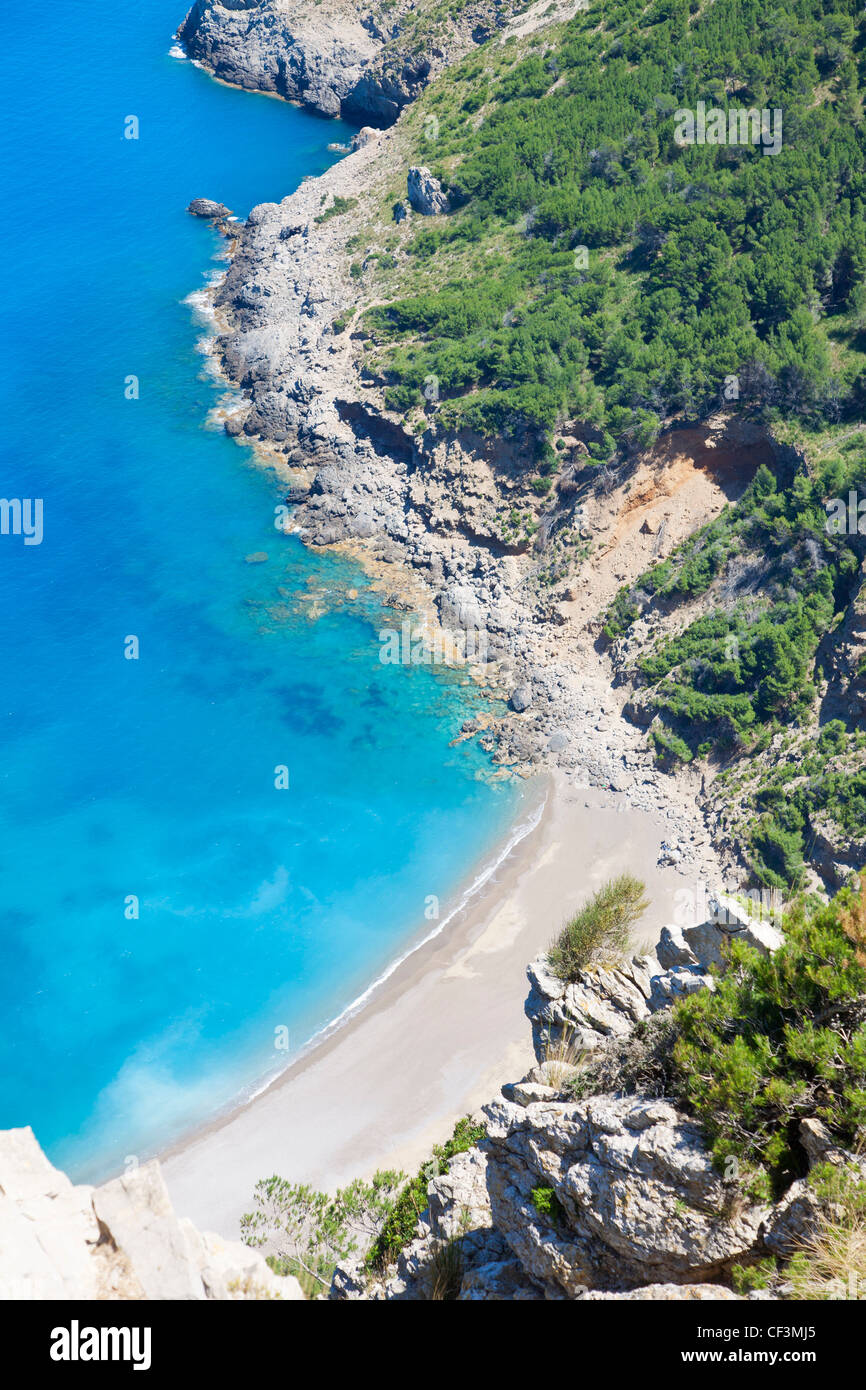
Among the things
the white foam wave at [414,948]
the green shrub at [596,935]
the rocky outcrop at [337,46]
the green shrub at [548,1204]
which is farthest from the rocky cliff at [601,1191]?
the rocky outcrop at [337,46]

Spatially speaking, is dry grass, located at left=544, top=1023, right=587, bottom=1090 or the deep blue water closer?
dry grass, located at left=544, top=1023, right=587, bottom=1090

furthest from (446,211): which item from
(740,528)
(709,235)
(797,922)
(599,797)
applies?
(797,922)

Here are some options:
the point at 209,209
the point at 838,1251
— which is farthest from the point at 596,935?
the point at 209,209

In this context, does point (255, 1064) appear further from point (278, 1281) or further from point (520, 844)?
point (278, 1281)

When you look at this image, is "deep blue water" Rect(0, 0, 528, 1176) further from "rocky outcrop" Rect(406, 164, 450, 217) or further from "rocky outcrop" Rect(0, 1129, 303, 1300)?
"rocky outcrop" Rect(0, 1129, 303, 1300)

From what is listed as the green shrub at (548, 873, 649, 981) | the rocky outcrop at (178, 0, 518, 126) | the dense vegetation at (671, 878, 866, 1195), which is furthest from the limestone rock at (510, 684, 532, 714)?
the rocky outcrop at (178, 0, 518, 126)

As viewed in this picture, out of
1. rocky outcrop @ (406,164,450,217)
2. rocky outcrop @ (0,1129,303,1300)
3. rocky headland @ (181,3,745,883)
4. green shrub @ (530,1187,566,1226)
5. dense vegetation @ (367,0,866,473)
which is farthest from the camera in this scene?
rocky outcrop @ (406,164,450,217)
